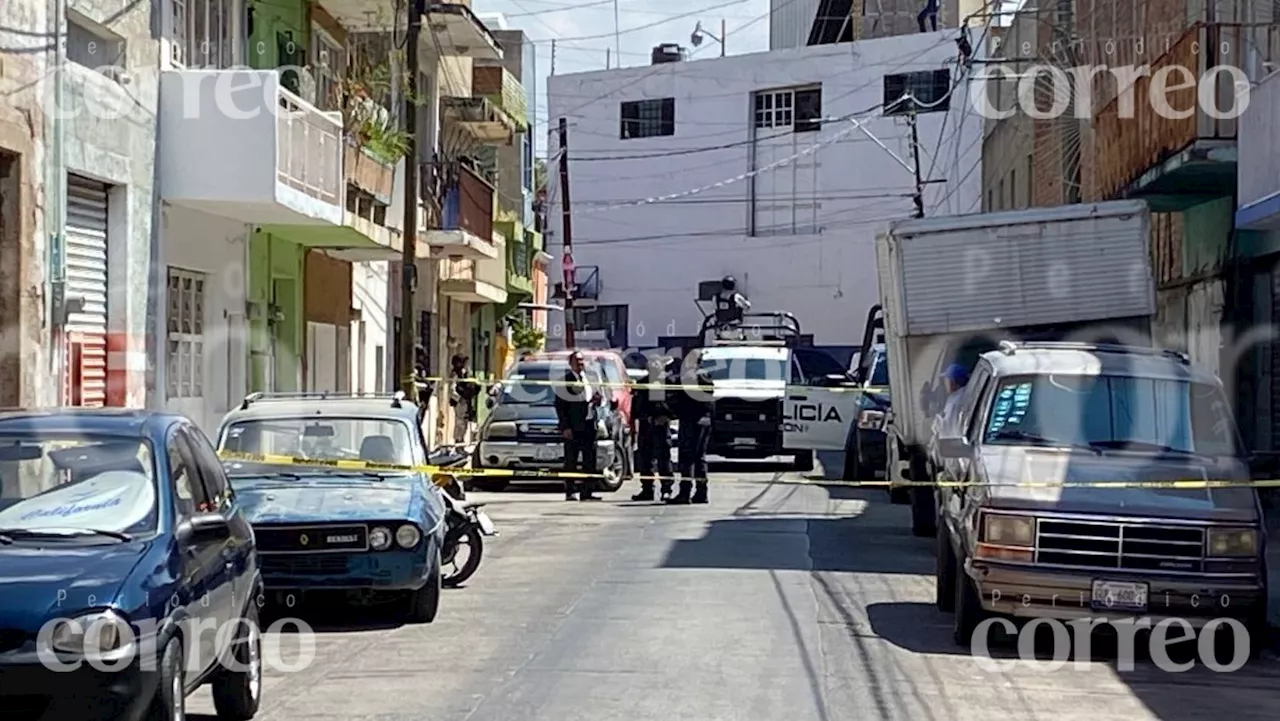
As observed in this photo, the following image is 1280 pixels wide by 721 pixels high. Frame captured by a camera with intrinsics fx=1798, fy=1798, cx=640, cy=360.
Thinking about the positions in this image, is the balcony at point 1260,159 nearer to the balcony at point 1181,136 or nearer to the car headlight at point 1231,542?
the balcony at point 1181,136

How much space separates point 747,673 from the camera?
1023 centimetres

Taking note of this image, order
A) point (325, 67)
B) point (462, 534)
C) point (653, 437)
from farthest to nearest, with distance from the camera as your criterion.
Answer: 1. point (325, 67)
2. point (653, 437)
3. point (462, 534)

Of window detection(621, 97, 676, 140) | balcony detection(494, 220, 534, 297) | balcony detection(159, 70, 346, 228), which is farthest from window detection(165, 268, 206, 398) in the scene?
window detection(621, 97, 676, 140)

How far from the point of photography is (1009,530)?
36.6 feet

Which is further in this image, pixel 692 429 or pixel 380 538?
pixel 692 429

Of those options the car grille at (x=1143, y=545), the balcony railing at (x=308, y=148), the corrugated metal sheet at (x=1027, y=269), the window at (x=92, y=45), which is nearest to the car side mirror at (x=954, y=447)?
the car grille at (x=1143, y=545)

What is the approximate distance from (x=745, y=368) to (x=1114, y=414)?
18494 millimetres

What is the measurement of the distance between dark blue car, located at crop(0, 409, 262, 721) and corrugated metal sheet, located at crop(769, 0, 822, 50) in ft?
199

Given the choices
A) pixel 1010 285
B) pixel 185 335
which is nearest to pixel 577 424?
pixel 185 335

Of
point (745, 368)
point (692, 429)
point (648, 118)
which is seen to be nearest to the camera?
point (692, 429)

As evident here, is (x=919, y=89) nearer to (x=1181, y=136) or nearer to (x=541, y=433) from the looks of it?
(x=541, y=433)

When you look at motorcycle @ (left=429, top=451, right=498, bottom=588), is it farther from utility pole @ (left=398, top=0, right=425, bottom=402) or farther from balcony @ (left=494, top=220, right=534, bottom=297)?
balcony @ (left=494, top=220, right=534, bottom=297)

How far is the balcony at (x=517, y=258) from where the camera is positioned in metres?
44.9

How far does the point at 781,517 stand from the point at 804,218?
36023 mm
